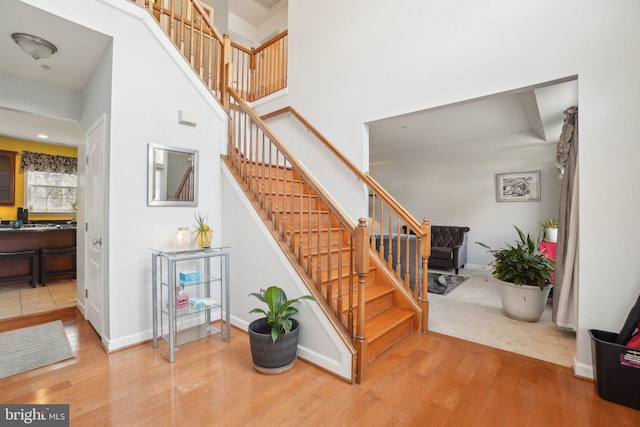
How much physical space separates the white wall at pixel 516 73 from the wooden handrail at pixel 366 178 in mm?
116

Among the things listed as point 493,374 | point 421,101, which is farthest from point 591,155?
point 493,374

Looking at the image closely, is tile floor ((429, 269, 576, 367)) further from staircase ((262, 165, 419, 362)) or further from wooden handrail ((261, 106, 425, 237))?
wooden handrail ((261, 106, 425, 237))

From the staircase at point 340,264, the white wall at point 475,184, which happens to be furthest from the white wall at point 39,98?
the white wall at point 475,184

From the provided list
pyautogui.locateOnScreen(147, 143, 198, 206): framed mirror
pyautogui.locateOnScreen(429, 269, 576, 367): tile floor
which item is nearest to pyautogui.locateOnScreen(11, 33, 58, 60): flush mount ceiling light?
pyautogui.locateOnScreen(147, 143, 198, 206): framed mirror

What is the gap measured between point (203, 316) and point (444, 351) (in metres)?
2.41

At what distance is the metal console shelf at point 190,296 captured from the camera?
2.46 metres

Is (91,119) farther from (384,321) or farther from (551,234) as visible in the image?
(551,234)

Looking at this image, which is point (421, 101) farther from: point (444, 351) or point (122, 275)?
point (122, 275)

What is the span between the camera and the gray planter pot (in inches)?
84.4

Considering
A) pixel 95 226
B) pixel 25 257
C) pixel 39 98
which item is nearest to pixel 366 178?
pixel 95 226

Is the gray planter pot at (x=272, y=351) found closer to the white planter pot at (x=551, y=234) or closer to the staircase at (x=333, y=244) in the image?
the staircase at (x=333, y=244)

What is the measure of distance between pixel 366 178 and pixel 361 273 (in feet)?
5.55

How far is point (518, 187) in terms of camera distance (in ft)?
19.6

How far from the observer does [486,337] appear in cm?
288
